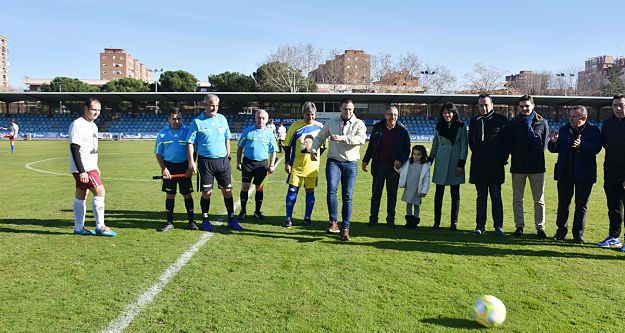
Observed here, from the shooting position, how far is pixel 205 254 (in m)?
5.13

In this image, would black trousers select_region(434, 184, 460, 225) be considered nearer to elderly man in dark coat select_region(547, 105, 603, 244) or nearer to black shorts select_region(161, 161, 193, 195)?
elderly man in dark coat select_region(547, 105, 603, 244)

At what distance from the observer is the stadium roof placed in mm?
42594

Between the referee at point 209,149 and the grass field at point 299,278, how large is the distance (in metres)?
0.63

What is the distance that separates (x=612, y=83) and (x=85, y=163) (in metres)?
95.9

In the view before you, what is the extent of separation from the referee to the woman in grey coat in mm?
3164

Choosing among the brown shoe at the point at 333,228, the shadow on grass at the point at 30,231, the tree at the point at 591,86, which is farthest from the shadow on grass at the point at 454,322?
the tree at the point at 591,86

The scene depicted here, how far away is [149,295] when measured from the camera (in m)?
3.86

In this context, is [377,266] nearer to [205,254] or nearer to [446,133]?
[205,254]

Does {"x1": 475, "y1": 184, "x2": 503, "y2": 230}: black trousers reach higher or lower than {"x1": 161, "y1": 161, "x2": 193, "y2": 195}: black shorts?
lower

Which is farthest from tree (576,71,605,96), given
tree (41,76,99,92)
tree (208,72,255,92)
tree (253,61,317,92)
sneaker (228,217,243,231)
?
tree (41,76,99,92)

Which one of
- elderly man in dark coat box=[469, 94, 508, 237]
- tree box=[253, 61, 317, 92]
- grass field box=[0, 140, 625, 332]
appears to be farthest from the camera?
tree box=[253, 61, 317, 92]

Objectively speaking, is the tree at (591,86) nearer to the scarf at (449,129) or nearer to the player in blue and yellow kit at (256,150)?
the scarf at (449,129)

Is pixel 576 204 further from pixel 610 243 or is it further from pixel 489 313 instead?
pixel 489 313

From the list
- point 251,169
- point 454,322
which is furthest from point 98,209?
point 454,322
